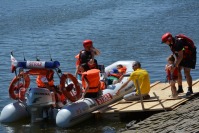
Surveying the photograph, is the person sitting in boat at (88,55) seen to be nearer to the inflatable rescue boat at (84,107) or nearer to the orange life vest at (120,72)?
the inflatable rescue boat at (84,107)

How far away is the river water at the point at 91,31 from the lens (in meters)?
22.0

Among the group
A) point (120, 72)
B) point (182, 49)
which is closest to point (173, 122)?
point (182, 49)

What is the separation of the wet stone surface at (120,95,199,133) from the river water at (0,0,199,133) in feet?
3.73

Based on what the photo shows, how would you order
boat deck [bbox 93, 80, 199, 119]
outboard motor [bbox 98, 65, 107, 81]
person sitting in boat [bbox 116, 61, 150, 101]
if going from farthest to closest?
outboard motor [bbox 98, 65, 107, 81] < person sitting in boat [bbox 116, 61, 150, 101] < boat deck [bbox 93, 80, 199, 119]

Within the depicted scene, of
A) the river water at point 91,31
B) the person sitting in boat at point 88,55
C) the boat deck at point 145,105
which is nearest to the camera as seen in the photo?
the boat deck at point 145,105

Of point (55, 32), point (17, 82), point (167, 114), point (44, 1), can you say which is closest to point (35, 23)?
point (55, 32)

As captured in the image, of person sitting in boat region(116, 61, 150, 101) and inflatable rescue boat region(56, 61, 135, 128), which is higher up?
person sitting in boat region(116, 61, 150, 101)

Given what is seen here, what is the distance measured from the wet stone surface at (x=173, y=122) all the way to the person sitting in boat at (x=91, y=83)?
57.8 inches

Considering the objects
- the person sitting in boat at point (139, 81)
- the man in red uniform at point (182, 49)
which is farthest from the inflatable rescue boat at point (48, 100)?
the man in red uniform at point (182, 49)

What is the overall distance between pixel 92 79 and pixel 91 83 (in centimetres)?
12

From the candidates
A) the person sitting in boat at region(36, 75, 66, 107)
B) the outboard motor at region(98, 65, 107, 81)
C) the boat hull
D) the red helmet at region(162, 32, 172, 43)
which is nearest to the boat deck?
the person sitting in boat at region(36, 75, 66, 107)

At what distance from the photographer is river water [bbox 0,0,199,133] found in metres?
22.0

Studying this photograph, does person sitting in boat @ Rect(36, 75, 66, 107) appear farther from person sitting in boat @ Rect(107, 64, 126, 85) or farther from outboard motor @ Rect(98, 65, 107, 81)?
person sitting in boat @ Rect(107, 64, 126, 85)

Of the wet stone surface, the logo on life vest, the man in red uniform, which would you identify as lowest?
the wet stone surface
